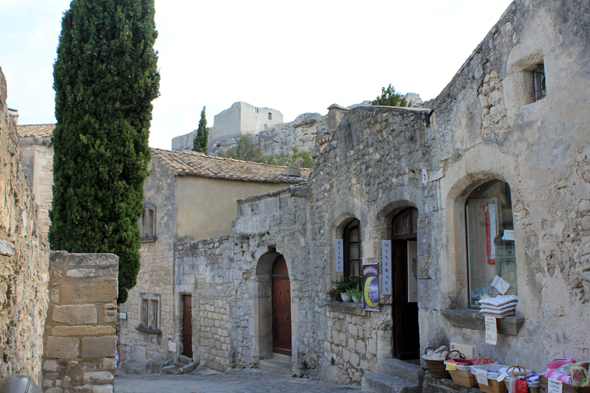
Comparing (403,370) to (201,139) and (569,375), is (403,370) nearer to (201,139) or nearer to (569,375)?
(569,375)

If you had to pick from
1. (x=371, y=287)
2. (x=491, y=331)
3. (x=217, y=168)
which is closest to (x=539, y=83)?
(x=491, y=331)

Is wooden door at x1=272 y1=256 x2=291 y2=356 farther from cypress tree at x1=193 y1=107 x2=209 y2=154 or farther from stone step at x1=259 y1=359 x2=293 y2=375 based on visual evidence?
cypress tree at x1=193 y1=107 x2=209 y2=154

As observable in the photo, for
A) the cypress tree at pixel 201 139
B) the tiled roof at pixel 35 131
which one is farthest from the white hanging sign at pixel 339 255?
the cypress tree at pixel 201 139

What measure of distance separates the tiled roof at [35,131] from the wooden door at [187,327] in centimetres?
865

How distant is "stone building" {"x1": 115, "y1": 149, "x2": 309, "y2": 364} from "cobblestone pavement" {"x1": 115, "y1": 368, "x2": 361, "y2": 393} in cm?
331

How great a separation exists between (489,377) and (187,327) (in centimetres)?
1042

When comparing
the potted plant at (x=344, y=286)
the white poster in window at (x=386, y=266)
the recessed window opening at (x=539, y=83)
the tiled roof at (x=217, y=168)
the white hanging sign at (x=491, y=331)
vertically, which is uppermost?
the tiled roof at (x=217, y=168)

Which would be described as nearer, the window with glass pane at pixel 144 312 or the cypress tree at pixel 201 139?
the window with glass pane at pixel 144 312

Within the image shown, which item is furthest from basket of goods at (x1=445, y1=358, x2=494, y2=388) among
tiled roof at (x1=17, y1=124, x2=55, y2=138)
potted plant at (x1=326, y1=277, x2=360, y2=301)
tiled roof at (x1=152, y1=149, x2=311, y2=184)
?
tiled roof at (x1=17, y1=124, x2=55, y2=138)

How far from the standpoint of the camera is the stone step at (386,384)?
637 centimetres

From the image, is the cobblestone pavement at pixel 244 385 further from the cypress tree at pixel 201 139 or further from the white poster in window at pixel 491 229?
the cypress tree at pixel 201 139

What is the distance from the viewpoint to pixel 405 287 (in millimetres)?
7652

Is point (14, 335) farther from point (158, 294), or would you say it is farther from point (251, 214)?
point (158, 294)

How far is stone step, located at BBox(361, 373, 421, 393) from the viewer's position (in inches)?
251
